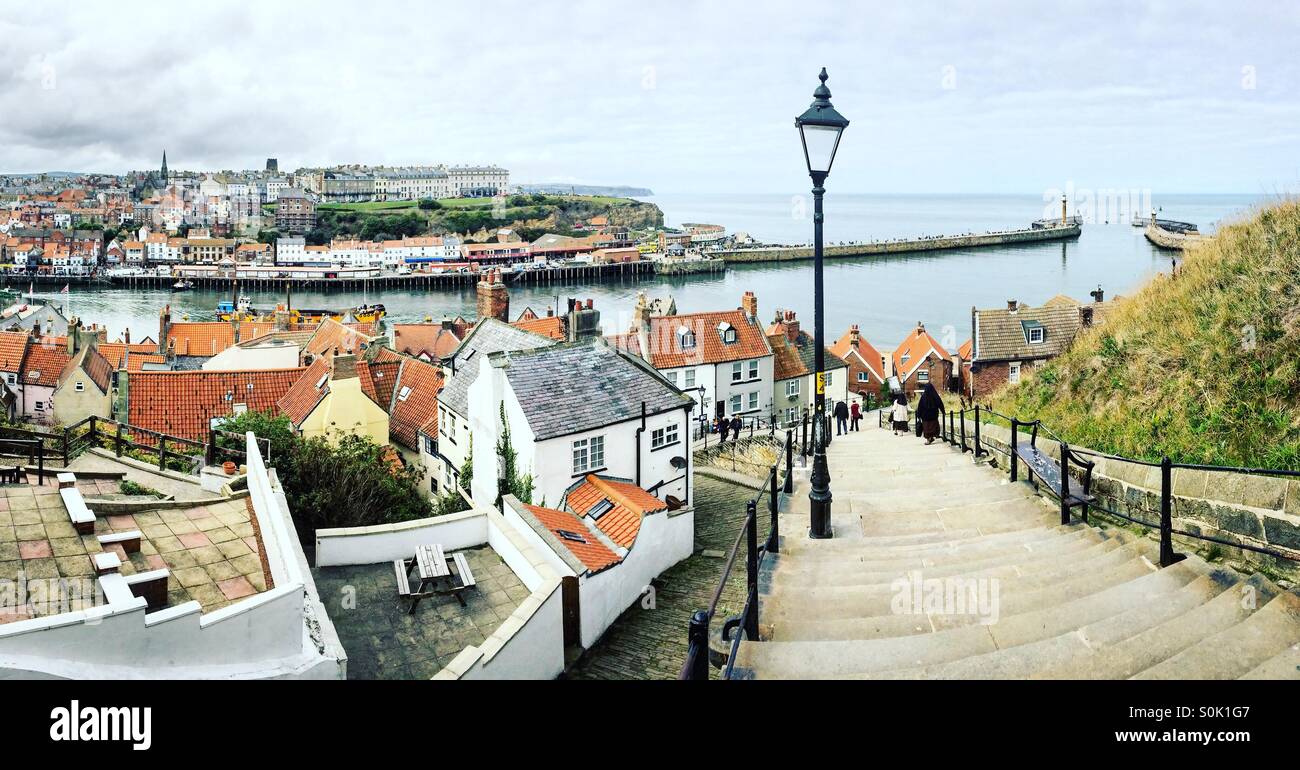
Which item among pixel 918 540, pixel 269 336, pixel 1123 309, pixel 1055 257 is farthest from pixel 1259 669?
pixel 1055 257

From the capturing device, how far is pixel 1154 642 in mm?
5402

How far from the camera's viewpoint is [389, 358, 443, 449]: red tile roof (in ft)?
97.8

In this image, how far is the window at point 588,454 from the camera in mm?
20391


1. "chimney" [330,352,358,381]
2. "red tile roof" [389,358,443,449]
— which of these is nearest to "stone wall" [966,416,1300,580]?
"red tile roof" [389,358,443,449]

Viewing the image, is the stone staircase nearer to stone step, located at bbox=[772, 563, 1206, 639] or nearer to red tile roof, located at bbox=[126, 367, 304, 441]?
stone step, located at bbox=[772, 563, 1206, 639]

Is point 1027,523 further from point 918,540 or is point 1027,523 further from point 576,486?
point 576,486

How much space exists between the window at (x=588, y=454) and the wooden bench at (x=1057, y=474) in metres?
10.5

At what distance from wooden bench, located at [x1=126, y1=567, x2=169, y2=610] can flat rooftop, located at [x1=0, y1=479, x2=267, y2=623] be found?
8.5 inches

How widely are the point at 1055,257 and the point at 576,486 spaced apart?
12843 centimetres

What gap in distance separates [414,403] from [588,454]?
12.7 m

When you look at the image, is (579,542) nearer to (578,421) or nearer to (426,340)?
(578,421)

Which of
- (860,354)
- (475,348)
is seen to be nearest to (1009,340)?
(860,354)
